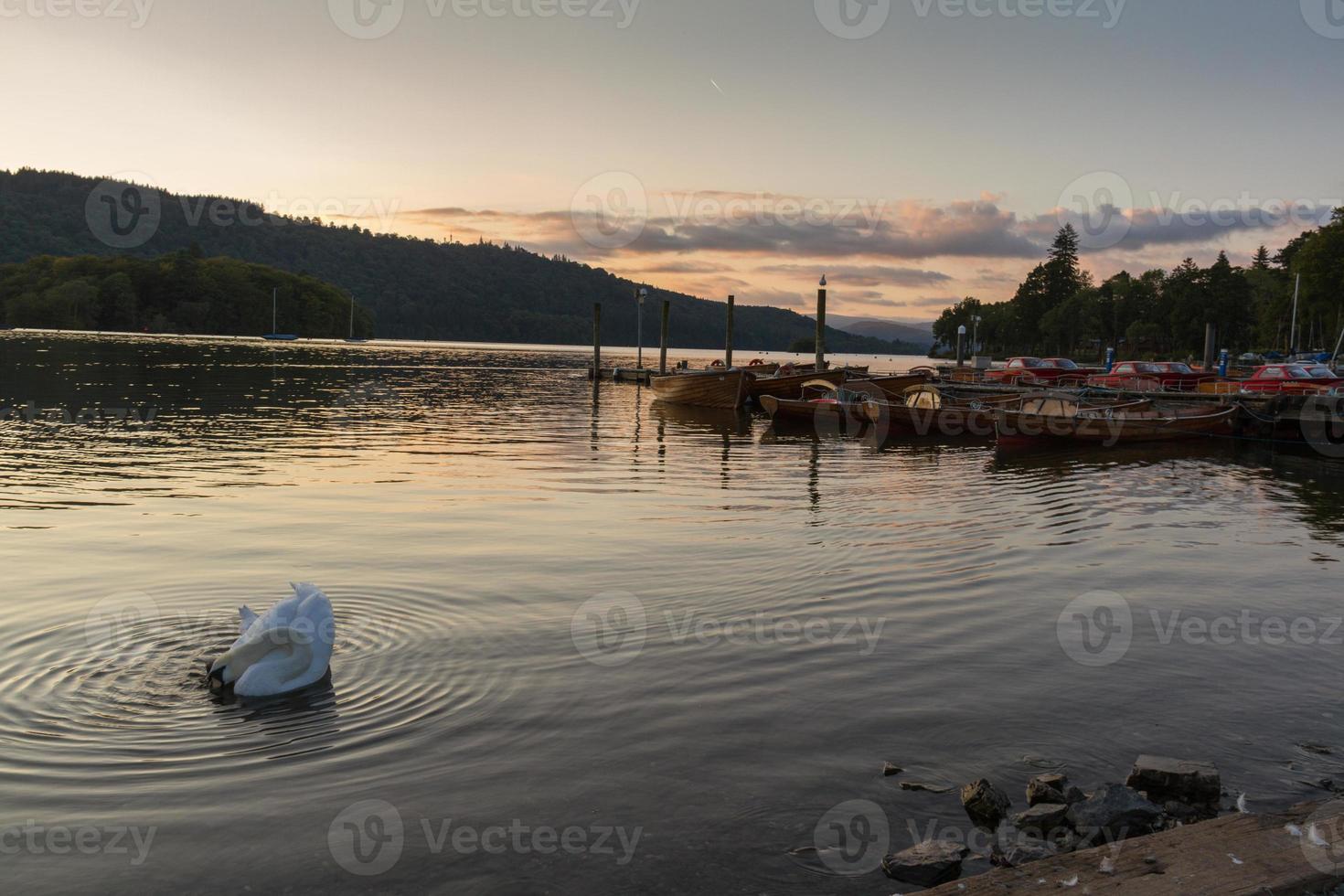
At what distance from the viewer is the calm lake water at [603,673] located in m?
5.34

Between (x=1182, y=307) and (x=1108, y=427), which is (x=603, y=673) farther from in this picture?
(x=1182, y=307)

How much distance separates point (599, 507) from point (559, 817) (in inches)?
464

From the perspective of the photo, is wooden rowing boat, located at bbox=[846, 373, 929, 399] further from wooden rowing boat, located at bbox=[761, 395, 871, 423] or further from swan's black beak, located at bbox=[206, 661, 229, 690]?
swan's black beak, located at bbox=[206, 661, 229, 690]

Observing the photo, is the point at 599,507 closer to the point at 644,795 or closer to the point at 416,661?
the point at 416,661

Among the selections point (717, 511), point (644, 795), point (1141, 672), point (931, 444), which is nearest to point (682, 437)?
point (931, 444)

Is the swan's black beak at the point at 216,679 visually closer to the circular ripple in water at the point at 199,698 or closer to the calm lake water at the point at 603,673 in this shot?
the circular ripple in water at the point at 199,698

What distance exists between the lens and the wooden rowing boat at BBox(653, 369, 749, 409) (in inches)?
1799

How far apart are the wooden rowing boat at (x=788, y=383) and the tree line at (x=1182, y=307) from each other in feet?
203

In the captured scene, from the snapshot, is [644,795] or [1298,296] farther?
[1298,296]

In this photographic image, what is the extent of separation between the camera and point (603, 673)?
8.12m

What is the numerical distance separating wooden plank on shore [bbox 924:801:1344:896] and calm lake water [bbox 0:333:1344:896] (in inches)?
34.2

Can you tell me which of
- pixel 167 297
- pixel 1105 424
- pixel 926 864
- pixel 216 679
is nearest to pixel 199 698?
pixel 216 679

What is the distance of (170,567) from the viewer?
1143 cm

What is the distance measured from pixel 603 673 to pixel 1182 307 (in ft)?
397
